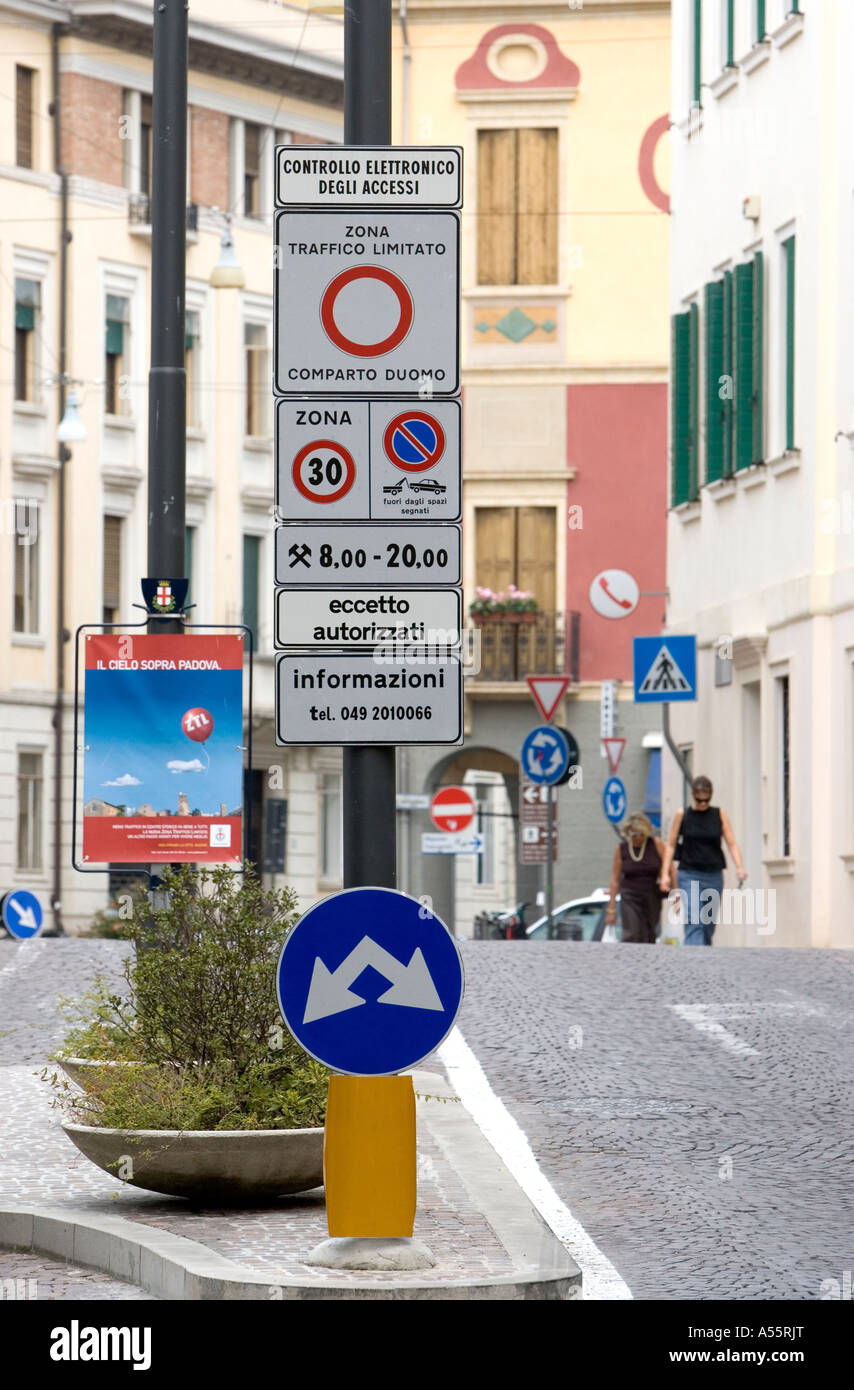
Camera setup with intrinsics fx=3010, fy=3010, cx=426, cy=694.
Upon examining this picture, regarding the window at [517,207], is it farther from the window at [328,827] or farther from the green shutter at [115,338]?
the window at [328,827]

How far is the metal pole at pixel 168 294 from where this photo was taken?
16.3 metres

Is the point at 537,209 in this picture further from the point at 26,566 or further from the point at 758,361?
the point at 758,361

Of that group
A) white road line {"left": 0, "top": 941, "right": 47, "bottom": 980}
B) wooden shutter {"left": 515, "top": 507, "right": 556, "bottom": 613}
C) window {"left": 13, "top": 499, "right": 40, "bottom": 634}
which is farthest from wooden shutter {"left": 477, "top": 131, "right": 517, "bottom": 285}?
white road line {"left": 0, "top": 941, "right": 47, "bottom": 980}

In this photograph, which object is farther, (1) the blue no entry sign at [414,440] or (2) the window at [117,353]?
(2) the window at [117,353]

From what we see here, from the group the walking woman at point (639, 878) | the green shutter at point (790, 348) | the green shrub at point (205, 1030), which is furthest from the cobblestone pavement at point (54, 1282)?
the green shutter at point (790, 348)

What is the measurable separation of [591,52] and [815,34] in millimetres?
22705

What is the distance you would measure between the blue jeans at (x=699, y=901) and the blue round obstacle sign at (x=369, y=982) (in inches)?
670

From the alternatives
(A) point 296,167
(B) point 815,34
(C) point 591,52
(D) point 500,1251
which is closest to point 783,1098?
(D) point 500,1251

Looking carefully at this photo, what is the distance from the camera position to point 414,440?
881cm

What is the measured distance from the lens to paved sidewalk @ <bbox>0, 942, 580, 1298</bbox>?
8125 millimetres

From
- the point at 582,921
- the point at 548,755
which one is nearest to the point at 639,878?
the point at 548,755

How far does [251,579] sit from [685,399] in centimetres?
2252
